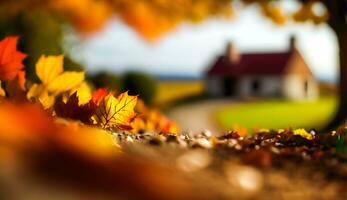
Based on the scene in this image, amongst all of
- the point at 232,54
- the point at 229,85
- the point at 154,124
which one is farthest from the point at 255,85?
the point at 154,124

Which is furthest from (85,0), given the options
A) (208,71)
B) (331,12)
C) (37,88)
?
(37,88)

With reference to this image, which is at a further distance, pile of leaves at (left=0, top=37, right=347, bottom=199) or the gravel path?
the gravel path

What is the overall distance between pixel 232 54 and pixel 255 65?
1.92 meters

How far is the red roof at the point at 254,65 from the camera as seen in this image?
44281mm

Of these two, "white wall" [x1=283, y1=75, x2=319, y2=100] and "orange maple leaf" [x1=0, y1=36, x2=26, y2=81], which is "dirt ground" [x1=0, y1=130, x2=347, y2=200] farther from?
"white wall" [x1=283, y1=75, x2=319, y2=100]

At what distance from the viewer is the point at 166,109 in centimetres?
3161

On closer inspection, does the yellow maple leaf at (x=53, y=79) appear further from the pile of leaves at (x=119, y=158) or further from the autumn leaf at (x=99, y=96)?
the autumn leaf at (x=99, y=96)

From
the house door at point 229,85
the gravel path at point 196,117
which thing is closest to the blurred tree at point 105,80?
the gravel path at point 196,117

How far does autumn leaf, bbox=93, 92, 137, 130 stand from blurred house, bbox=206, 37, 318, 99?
42.2 metres

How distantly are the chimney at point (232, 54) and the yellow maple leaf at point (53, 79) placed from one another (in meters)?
43.3

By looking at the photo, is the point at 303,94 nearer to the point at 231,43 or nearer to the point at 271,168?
the point at 231,43

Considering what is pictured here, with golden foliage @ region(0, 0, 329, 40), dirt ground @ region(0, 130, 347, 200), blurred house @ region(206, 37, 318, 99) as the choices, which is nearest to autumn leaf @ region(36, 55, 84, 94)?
dirt ground @ region(0, 130, 347, 200)

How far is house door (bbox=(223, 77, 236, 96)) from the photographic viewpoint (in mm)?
44438

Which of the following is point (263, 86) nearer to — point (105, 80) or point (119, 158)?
point (105, 80)
